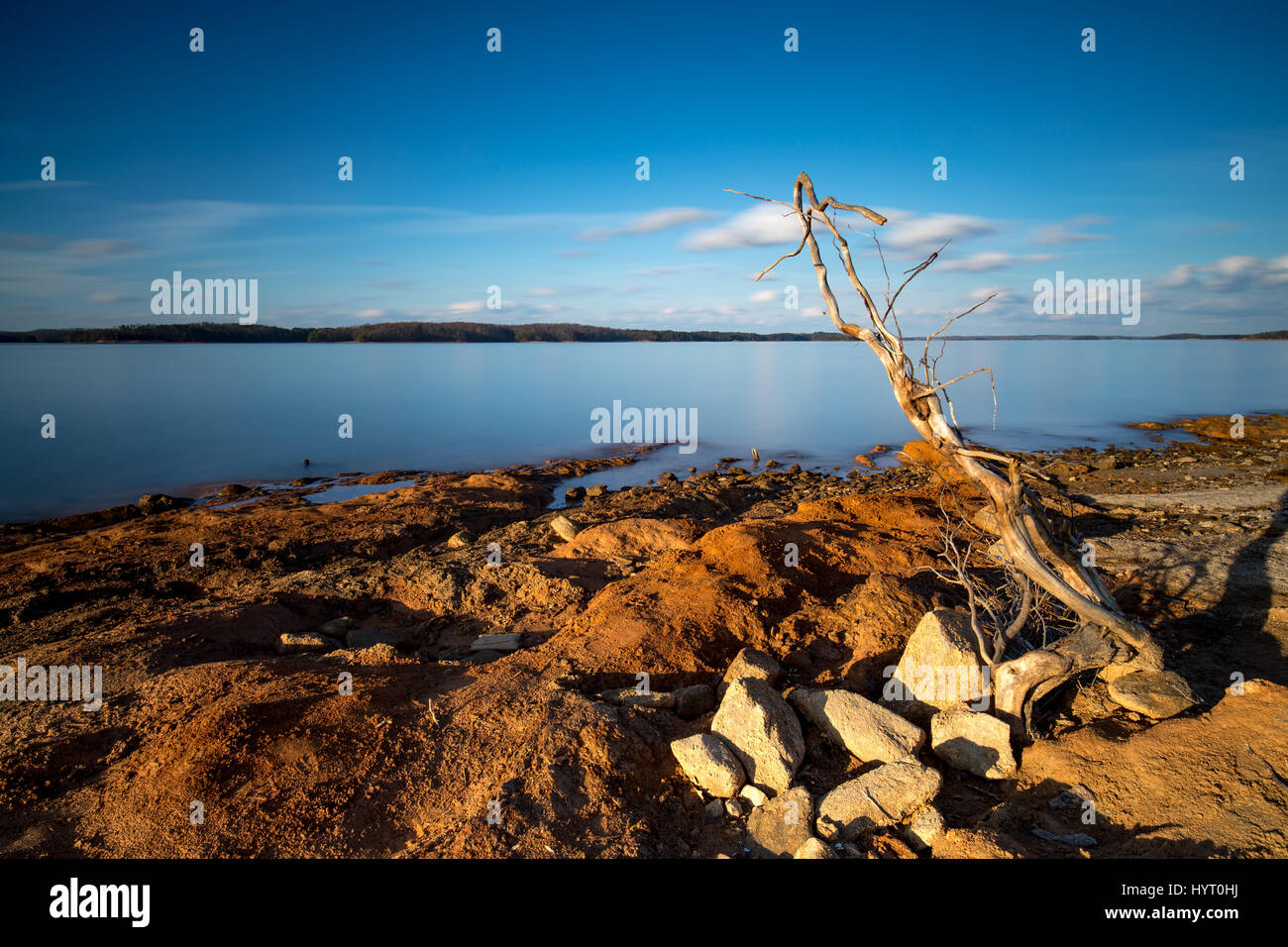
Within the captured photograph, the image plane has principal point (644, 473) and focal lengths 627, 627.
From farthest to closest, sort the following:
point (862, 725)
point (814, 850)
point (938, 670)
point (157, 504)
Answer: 1. point (157, 504)
2. point (938, 670)
3. point (862, 725)
4. point (814, 850)

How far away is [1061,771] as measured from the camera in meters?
4.39

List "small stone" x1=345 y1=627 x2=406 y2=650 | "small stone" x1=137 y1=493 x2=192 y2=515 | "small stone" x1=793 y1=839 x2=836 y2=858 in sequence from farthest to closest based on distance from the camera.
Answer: "small stone" x1=137 y1=493 x2=192 y2=515
"small stone" x1=345 y1=627 x2=406 y2=650
"small stone" x1=793 y1=839 x2=836 y2=858

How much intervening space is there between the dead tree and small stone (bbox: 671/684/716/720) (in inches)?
91.2

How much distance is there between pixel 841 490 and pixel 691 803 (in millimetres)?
13520

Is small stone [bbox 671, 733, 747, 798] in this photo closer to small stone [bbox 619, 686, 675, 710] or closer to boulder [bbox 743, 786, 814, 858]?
boulder [bbox 743, 786, 814, 858]

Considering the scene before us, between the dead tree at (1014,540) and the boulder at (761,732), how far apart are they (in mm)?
1756

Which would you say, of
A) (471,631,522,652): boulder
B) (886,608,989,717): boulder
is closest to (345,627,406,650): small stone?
(471,631,522,652): boulder

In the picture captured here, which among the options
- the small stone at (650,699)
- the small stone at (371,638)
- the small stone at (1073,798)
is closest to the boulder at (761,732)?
the small stone at (650,699)

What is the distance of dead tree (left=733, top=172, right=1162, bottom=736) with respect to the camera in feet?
14.8

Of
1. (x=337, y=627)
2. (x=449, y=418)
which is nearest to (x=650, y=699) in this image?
(x=337, y=627)

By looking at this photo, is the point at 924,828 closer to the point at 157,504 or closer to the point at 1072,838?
the point at 1072,838

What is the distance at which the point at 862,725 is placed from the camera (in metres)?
4.91

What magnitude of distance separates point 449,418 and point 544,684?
1192 inches
